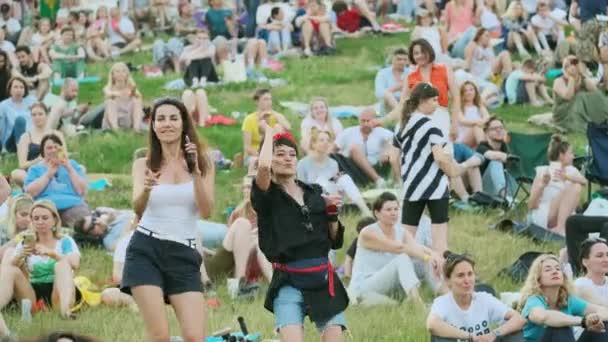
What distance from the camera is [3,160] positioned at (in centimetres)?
1869

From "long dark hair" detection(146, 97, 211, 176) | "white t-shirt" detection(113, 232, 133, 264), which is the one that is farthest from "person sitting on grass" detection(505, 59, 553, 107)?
"long dark hair" detection(146, 97, 211, 176)

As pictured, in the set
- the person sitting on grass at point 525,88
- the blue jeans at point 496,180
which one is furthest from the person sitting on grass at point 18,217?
the person sitting on grass at point 525,88

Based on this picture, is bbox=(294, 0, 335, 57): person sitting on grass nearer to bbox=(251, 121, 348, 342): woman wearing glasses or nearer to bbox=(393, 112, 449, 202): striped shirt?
bbox=(393, 112, 449, 202): striped shirt

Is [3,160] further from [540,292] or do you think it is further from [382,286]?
[540,292]

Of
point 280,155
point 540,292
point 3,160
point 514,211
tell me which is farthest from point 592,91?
point 280,155

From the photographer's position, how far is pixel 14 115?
62.4ft

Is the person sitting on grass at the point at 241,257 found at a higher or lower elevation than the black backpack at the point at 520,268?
higher

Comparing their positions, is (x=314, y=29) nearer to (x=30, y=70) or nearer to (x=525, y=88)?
(x=525, y=88)

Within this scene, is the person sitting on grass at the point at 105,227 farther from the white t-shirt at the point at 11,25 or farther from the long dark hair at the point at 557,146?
the white t-shirt at the point at 11,25

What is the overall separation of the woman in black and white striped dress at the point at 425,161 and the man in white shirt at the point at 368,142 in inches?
164

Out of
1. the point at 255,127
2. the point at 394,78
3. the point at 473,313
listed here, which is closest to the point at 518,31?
the point at 394,78

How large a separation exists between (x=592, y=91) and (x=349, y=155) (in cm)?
413

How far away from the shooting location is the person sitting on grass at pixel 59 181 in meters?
15.5

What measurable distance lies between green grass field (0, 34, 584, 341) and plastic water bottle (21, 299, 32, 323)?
2.7 inches
